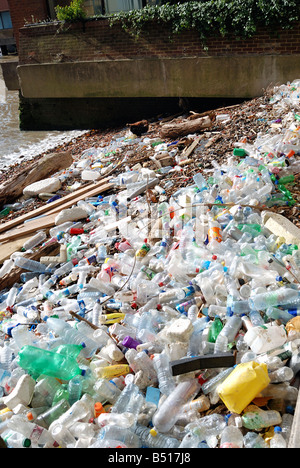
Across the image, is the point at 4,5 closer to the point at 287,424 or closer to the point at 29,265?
the point at 29,265

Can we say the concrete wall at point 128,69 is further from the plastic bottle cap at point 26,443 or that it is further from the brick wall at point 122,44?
the plastic bottle cap at point 26,443

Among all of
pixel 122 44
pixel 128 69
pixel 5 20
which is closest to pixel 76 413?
pixel 128 69

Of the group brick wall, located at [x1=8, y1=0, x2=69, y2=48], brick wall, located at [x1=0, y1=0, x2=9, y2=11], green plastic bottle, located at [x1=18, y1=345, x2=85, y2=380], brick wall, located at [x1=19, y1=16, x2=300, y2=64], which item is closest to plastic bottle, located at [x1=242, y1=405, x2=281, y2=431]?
green plastic bottle, located at [x1=18, y1=345, x2=85, y2=380]

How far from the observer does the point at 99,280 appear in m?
3.84

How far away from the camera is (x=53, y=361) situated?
2750 millimetres

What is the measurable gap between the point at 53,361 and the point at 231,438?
129cm

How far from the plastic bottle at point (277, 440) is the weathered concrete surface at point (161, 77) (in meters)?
9.20

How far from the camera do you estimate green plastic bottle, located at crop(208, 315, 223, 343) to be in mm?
2742

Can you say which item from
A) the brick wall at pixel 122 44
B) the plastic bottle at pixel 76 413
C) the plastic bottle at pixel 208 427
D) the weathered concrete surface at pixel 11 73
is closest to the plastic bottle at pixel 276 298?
the plastic bottle at pixel 208 427

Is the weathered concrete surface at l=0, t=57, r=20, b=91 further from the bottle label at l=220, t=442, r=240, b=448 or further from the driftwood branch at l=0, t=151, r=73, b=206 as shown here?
the bottle label at l=220, t=442, r=240, b=448

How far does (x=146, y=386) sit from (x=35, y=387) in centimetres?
75

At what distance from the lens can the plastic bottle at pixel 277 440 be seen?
200 cm

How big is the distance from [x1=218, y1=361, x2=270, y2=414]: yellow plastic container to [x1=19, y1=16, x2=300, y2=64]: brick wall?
9.09 meters

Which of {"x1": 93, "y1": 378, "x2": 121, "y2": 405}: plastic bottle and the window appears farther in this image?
the window
